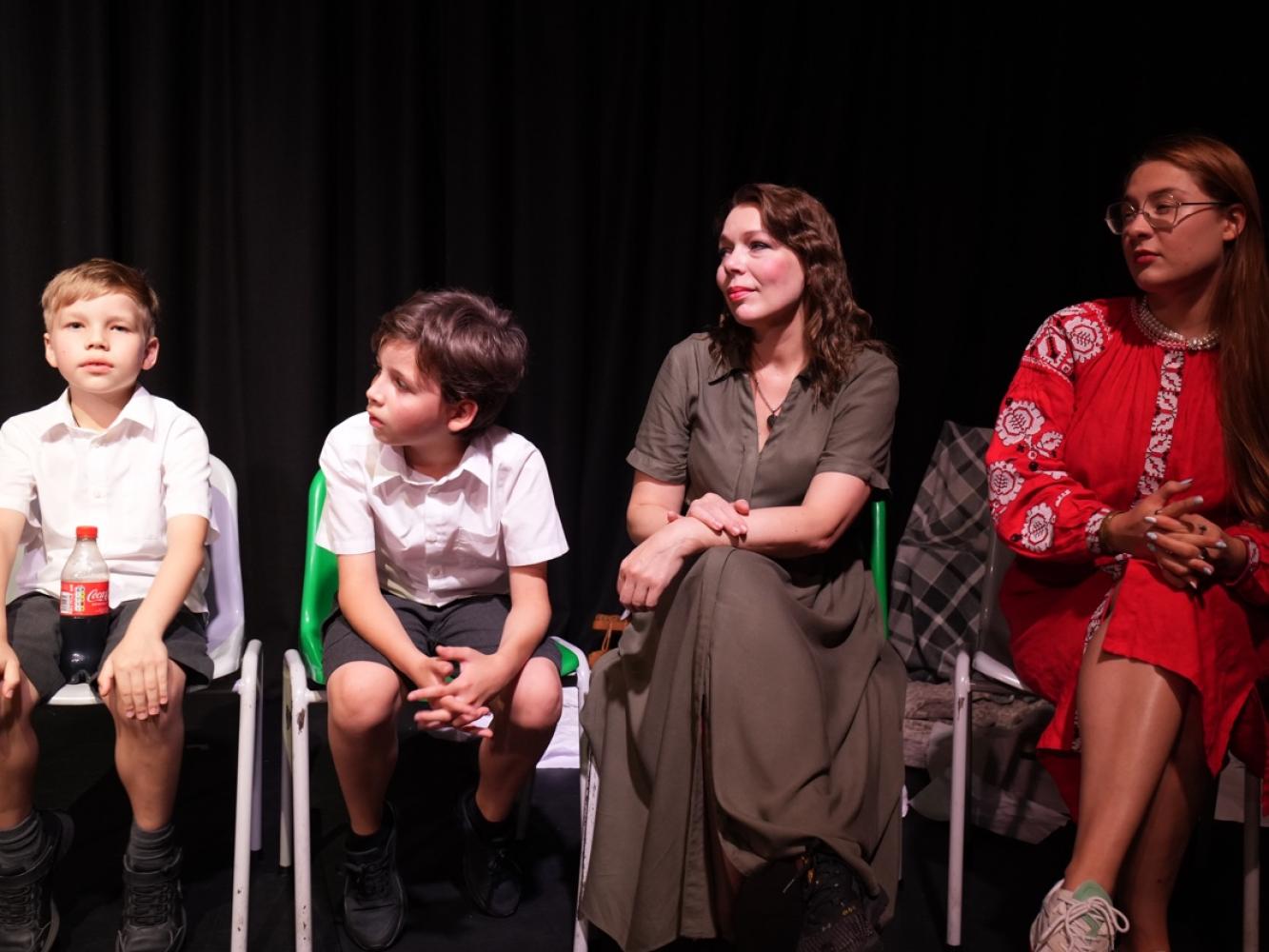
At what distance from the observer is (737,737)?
178 centimetres

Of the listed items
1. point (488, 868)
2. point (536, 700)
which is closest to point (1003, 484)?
point (536, 700)

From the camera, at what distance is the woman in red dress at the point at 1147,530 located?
179 cm

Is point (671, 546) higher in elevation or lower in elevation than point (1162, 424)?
lower

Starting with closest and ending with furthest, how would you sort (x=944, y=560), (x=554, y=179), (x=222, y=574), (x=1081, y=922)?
(x=1081, y=922) < (x=222, y=574) < (x=944, y=560) < (x=554, y=179)

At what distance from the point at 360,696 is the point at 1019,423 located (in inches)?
50.9

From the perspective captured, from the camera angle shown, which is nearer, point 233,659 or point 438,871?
point 233,659

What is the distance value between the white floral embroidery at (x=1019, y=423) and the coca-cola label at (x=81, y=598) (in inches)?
64.8

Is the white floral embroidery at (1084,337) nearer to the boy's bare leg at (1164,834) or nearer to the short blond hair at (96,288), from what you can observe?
the boy's bare leg at (1164,834)

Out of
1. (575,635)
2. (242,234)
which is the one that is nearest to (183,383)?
(242,234)

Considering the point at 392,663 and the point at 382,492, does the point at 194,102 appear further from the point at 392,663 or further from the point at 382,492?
the point at 392,663

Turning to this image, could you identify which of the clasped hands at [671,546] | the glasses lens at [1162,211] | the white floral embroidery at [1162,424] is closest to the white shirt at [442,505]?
the clasped hands at [671,546]

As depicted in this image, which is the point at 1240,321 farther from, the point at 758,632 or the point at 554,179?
the point at 554,179

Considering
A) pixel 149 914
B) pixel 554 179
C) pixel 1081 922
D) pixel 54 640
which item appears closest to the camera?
pixel 1081 922

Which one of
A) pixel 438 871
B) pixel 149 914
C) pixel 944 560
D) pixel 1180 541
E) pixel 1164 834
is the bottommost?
pixel 438 871
